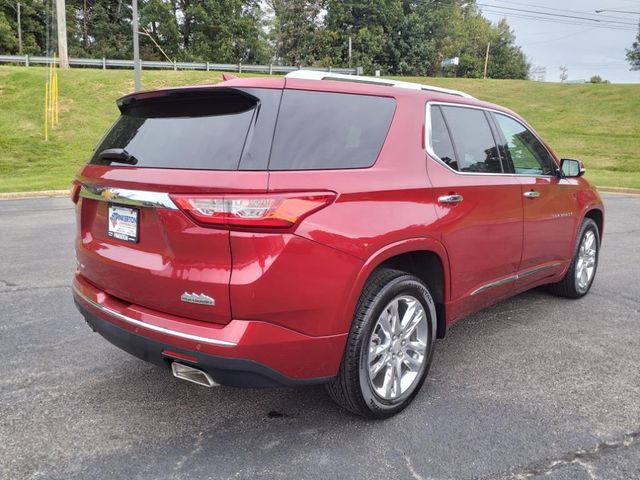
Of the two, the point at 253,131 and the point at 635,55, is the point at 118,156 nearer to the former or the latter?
the point at 253,131

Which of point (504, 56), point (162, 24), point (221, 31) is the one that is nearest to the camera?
point (162, 24)

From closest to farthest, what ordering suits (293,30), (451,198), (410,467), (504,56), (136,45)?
(410,467)
(451,198)
(136,45)
(293,30)
(504,56)

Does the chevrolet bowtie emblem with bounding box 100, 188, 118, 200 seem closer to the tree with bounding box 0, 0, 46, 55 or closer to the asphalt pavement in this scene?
the asphalt pavement

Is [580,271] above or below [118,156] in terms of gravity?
below

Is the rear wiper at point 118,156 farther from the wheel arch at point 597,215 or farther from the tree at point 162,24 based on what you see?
the tree at point 162,24

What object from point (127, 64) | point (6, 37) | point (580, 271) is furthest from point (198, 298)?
point (6, 37)

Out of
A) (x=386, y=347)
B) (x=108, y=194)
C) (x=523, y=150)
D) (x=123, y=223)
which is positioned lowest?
(x=386, y=347)

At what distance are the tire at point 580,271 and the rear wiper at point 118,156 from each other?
3973 millimetres

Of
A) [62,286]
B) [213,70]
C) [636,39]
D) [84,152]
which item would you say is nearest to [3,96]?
[84,152]

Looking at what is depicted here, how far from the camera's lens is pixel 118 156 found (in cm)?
284

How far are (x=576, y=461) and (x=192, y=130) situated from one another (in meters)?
2.47

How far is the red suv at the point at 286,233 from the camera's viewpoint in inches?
93.1

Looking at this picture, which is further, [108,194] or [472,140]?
[472,140]

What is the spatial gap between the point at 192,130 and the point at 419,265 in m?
1.53
